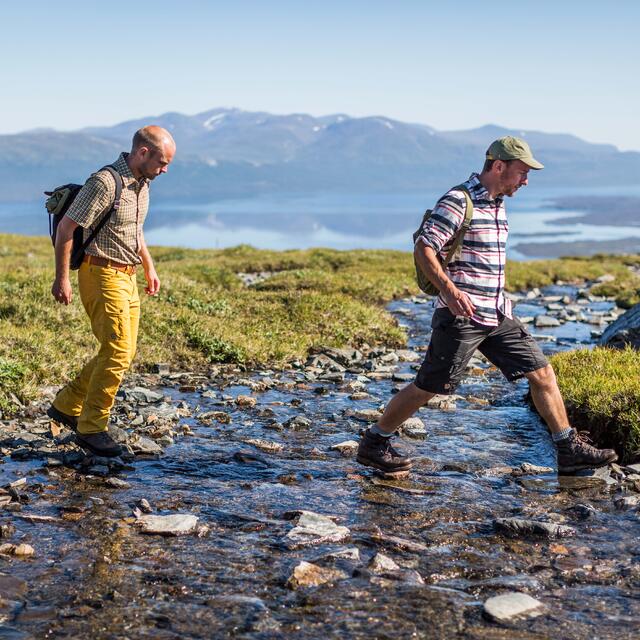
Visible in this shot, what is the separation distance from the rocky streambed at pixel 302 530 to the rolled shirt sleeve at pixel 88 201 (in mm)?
2787

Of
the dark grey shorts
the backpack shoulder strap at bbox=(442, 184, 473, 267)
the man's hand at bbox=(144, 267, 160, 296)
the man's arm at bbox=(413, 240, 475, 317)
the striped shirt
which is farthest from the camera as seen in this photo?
the man's hand at bbox=(144, 267, 160, 296)

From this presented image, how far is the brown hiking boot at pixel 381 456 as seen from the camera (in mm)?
9469

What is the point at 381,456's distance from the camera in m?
9.48

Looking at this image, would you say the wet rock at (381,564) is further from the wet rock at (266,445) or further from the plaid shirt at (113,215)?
the plaid shirt at (113,215)

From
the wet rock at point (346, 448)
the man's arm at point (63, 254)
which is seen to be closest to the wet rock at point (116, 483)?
→ the man's arm at point (63, 254)

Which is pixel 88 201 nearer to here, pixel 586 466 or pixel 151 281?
pixel 151 281

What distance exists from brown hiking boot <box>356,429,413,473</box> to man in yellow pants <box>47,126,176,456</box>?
9.40 ft

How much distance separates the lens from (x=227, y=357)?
52.7 feet

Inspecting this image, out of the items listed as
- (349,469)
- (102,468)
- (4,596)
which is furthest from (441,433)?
(4,596)

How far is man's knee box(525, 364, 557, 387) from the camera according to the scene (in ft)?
30.6

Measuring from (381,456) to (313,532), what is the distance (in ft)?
6.72

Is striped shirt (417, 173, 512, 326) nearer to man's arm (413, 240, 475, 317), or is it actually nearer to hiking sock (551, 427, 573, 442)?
man's arm (413, 240, 475, 317)

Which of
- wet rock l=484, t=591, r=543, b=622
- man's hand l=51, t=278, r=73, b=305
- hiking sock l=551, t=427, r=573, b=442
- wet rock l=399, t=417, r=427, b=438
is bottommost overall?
wet rock l=399, t=417, r=427, b=438

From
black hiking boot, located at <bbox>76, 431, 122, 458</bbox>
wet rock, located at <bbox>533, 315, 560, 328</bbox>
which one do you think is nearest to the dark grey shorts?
black hiking boot, located at <bbox>76, 431, 122, 458</bbox>
